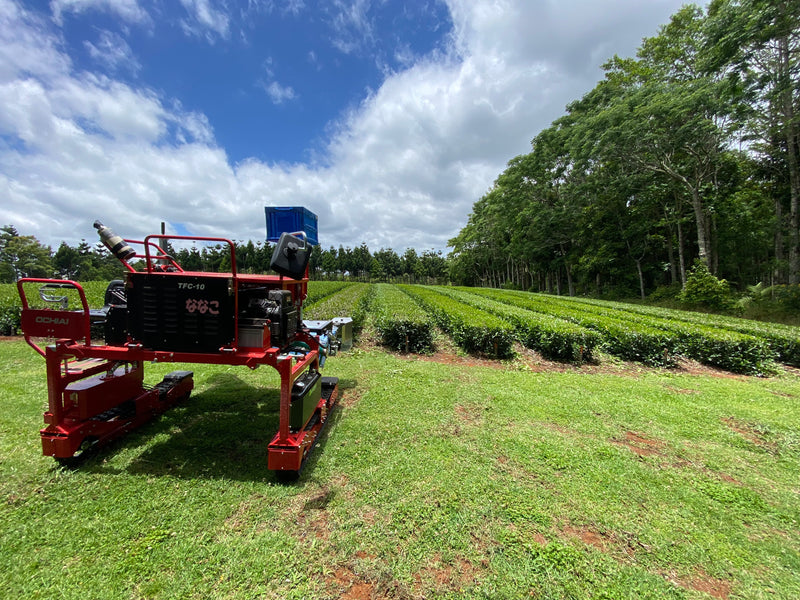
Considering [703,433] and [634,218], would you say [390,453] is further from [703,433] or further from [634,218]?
[634,218]

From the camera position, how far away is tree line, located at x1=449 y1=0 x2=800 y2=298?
1539 centimetres

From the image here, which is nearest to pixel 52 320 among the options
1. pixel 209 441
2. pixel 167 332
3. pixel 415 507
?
pixel 167 332

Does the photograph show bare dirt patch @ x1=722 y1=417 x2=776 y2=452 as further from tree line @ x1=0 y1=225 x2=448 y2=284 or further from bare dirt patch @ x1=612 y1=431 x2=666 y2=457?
tree line @ x1=0 y1=225 x2=448 y2=284

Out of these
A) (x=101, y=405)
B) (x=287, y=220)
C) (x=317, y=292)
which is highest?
(x=287, y=220)

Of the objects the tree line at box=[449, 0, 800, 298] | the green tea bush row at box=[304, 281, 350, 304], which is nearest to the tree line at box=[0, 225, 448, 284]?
the green tea bush row at box=[304, 281, 350, 304]

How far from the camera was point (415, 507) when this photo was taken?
2705 millimetres

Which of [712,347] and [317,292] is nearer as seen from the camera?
[712,347]

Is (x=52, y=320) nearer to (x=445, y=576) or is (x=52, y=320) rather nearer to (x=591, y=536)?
(x=445, y=576)

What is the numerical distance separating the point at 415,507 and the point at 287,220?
3.55 meters

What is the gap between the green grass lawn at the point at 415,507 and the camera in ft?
6.76

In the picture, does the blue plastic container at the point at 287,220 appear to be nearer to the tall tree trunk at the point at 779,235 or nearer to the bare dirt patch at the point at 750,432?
the bare dirt patch at the point at 750,432

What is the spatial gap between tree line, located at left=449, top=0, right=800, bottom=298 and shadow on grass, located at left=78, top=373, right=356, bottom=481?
24341 millimetres

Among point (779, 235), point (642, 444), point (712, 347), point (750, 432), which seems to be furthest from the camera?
point (779, 235)

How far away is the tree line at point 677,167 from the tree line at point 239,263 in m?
27.5
